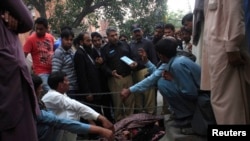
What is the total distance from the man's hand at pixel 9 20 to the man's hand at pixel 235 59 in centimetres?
147

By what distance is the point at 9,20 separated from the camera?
83.5 inches

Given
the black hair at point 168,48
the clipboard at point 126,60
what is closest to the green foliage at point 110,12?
the clipboard at point 126,60

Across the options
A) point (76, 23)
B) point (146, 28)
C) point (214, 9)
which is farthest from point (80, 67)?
point (146, 28)

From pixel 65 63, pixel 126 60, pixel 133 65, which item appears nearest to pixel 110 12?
pixel 133 65

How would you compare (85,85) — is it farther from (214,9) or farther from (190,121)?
(214,9)

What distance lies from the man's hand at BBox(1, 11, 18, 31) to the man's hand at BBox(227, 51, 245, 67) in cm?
147

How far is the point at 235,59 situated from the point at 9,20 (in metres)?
1.56

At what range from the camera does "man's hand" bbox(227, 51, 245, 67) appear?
2.52 meters

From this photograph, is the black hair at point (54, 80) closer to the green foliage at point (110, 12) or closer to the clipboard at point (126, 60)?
the clipboard at point (126, 60)

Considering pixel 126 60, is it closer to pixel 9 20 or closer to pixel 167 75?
pixel 167 75

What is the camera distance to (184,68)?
365 cm

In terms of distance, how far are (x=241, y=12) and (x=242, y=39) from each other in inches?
7.4

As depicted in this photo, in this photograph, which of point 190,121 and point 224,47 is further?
point 190,121

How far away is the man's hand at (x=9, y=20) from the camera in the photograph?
6.91 feet
